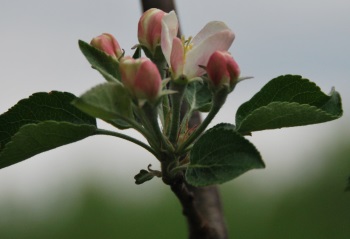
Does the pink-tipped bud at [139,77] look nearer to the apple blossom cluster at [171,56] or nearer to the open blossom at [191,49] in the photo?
the apple blossom cluster at [171,56]

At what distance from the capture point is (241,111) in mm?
1733

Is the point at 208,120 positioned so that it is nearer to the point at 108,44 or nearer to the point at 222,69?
the point at 222,69

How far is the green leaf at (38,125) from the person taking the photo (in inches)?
58.6

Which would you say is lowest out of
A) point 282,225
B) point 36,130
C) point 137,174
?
point 282,225

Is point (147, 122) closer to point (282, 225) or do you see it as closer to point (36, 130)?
point (36, 130)

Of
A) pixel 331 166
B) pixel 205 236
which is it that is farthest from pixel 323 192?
pixel 205 236

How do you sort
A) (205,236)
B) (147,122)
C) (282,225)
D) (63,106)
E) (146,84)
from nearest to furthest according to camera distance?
(146,84) < (147,122) < (63,106) < (205,236) < (282,225)

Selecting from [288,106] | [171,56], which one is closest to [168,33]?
[171,56]

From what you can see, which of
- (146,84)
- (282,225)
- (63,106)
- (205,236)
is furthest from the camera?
(282,225)

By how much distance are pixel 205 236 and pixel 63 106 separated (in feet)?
1.52

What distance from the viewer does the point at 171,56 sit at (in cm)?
154

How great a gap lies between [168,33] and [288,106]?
0.27 meters

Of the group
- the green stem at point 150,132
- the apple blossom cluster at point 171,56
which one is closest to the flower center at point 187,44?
the apple blossom cluster at point 171,56

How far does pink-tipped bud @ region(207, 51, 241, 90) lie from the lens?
1.46 m
